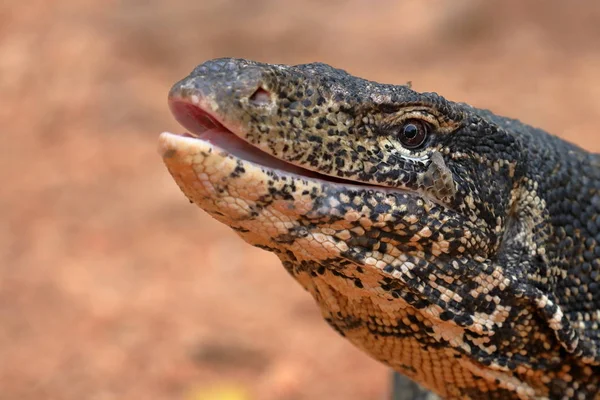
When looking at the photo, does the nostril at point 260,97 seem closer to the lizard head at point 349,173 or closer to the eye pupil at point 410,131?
the lizard head at point 349,173

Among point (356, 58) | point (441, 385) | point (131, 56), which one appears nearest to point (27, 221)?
point (131, 56)

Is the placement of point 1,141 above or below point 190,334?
above

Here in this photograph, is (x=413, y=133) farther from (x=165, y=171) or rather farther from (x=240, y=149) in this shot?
(x=165, y=171)

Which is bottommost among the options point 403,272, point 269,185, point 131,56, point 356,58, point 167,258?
point 269,185

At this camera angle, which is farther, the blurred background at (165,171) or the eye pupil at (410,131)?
the blurred background at (165,171)

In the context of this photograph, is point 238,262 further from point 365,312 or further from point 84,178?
point 365,312

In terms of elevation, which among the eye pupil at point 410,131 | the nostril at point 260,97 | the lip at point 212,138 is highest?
the eye pupil at point 410,131

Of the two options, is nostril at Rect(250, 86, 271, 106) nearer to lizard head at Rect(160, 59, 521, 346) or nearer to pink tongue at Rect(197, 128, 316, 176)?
lizard head at Rect(160, 59, 521, 346)

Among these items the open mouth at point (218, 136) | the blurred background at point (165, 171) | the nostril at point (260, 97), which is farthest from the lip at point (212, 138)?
the blurred background at point (165, 171)
